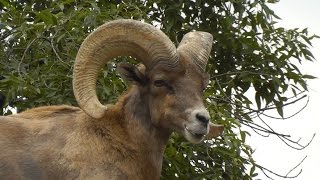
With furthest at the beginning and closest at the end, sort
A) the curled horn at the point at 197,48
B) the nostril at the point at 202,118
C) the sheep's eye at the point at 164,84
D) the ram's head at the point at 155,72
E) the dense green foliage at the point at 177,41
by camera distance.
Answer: the dense green foliage at the point at 177,41, the curled horn at the point at 197,48, the sheep's eye at the point at 164,84, the ram's head at the point at 155,72, the nostril at the point at 202,118

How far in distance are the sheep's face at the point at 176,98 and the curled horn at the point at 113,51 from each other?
14 centimetres

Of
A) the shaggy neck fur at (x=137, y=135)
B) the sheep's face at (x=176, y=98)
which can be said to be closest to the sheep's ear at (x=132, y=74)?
the sheep's face at (x=176, y=98)

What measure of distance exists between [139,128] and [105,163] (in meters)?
0.57

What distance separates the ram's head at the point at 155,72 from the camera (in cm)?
1134

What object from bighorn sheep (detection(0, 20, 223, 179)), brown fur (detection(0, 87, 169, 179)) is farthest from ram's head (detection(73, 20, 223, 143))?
brown fur (detection(0, 87, 169, 179))

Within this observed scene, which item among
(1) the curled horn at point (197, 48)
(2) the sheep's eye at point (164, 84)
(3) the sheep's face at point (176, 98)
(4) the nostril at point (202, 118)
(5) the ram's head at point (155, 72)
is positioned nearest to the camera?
(4) the nostril at point (202, 118)

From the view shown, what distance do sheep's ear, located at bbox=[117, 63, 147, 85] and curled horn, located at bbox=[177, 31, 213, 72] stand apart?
0.47 m

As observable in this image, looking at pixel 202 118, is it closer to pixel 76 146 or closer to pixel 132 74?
pixel 132 74

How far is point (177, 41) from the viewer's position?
16.0 metres

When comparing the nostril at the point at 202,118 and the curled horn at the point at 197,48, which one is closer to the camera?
the nostril at the point at 202,118

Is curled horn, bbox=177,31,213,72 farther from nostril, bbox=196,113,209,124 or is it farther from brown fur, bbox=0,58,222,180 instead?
nostril, bbox=196,113,209,124

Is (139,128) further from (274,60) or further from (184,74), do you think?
(274,60)

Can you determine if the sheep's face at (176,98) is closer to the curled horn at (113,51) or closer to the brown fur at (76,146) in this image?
the curled horn at (113,51)

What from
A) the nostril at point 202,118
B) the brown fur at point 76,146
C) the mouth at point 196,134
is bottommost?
the brown fur at point 76,146
